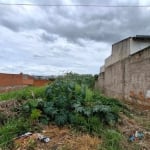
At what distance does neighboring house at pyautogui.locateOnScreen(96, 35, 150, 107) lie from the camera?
830 cm

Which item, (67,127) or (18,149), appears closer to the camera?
(18,149)

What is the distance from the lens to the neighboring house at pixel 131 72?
8.30 meters

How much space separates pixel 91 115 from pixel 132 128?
2.92 ft

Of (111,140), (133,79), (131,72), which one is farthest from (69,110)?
(131,72)

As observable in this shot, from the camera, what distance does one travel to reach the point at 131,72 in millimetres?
9609

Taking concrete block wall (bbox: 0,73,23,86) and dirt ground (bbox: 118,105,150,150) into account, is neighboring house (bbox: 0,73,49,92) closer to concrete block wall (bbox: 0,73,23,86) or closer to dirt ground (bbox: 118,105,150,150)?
concrete block wall (bbox: 0,73,23,86)

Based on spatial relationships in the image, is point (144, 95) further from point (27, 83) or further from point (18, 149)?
point (27, 83)

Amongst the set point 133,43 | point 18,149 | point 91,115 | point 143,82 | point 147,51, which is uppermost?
point 133,43

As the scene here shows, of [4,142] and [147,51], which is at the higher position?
[147,51]

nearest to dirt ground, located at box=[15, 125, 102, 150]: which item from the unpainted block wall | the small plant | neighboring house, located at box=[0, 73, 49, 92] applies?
the small plant

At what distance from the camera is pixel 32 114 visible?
5.24 metres

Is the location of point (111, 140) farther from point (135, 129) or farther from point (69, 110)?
point (69, 110)

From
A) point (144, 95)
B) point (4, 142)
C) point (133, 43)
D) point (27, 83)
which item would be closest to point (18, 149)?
point (4, 142)

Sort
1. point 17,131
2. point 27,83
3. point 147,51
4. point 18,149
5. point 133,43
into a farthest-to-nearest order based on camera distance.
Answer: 1. point 27,83
2. point 133,43
3. point 147,51
4. point 17,131
5. point 18,149
